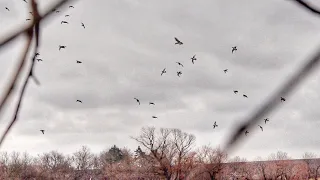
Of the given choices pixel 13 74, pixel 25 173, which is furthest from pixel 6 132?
pixel 25 173

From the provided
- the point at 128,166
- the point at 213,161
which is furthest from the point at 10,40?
the point at 128,166

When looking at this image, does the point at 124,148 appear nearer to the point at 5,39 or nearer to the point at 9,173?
the point at 9,173

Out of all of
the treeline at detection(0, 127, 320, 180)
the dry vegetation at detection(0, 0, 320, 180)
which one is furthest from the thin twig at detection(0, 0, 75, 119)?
the treeline at detection(0, 127, 320, 180)

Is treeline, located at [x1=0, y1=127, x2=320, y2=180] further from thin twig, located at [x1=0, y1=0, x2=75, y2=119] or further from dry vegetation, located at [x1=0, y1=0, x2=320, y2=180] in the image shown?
thin twig, located at [x1=0, y1=0, x2=75, y2=119]

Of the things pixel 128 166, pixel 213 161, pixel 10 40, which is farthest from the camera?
pixel 128 166

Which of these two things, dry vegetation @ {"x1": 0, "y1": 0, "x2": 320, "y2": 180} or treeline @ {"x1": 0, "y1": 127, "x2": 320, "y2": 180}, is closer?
dry vegetation @ {"x1": 0, "y1": 0, "x2": 320, "y2": 180}

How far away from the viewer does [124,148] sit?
221 ft

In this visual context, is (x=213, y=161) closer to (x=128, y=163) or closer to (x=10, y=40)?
(x=10, y=40)

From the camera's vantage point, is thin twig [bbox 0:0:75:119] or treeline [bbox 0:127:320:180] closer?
thin twig [bbox 0:0:75:119]

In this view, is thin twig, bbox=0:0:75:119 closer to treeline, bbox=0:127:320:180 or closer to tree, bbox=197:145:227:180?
tree, bbox=197:145:227:180

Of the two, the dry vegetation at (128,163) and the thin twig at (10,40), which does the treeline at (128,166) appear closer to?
the dry vegetation at (128,163)

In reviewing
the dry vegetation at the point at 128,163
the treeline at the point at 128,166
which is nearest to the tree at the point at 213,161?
the dry vegetation at the point at 128,163

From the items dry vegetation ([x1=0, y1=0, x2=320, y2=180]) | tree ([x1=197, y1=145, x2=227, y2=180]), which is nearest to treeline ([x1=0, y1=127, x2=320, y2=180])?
dry vegetation ([x1=0, y1=0, x2=320, y2=180])

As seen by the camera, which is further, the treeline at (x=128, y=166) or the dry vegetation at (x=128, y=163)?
the treeline at (x=128, y=166)
